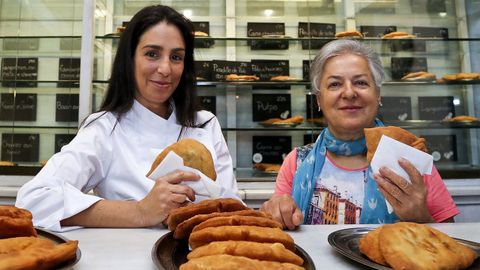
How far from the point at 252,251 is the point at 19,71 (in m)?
4.00

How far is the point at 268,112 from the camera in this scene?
3820mm

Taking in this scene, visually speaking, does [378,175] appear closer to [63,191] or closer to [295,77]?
[63,191]

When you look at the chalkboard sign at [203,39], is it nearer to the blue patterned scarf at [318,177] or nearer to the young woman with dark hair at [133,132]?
the young woman with dark hair at [133,132]

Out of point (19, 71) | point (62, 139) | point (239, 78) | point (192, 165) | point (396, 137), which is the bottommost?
point (192, 165)

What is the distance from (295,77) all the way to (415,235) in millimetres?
3122

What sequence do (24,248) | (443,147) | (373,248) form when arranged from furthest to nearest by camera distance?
(443,147), (373,248), (24,248)

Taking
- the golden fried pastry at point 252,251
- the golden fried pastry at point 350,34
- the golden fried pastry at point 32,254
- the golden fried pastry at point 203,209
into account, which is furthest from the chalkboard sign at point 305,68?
the golden fried pastry at point 32,254

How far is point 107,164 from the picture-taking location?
1.84m

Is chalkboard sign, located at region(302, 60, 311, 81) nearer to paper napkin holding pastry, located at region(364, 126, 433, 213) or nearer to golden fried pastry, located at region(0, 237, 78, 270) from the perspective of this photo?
paper napkin holding pastry, located at region(364, 126, 433, 213)

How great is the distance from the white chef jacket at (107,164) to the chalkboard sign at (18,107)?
2244 millimetres

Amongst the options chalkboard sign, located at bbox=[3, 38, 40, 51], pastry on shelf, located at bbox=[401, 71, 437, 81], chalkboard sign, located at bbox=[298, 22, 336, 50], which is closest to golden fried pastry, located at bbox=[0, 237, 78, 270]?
chalkboard sign, located at bbox=[298, 22, 336, 50]

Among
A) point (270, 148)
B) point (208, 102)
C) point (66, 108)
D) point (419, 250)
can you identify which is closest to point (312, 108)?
point (270, 148)

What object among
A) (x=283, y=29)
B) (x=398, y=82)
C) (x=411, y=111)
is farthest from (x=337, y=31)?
(x=411, y=111)

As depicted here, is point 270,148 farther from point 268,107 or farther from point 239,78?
point 239,78
